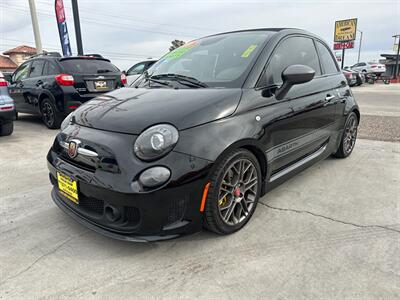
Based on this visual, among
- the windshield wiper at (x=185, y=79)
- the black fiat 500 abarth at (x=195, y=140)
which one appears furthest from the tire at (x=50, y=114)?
the windshield wiper at (x=185, y=79)

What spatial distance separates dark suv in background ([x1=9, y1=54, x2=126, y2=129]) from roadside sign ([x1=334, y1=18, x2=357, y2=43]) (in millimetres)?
39818

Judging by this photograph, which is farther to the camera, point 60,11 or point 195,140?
point 60,11

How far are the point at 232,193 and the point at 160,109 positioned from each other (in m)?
0.81

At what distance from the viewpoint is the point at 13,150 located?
491 centimetres

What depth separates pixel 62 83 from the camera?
595 cm

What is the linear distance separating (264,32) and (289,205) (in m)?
1.65

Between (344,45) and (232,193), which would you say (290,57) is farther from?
(344,45)

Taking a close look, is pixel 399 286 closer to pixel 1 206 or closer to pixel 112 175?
pixel 112 175

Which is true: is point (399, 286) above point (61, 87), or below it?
below

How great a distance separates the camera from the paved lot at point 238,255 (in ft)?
5.96

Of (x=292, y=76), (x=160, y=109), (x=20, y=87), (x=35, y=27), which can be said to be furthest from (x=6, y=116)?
(x=35, y=27)

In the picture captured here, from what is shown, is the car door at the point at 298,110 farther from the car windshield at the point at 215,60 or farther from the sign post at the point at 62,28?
the sign post at the point at 62,28

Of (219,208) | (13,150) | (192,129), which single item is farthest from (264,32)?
(13,150)

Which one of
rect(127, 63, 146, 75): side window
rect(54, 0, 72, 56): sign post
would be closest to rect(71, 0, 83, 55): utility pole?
rect(127, 63, 146, 75): side window
